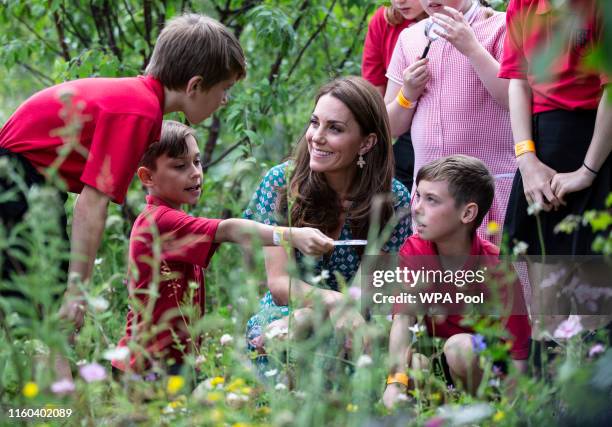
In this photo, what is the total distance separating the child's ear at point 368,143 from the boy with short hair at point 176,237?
25.1 inches

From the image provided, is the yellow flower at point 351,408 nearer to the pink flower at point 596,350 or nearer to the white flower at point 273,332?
the white flower at point 273,332

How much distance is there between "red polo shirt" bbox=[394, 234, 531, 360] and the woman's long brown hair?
8.4 inches

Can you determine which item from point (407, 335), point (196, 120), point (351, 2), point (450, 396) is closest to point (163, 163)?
point (196, 120)

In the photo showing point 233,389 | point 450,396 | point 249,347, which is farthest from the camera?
point 249,347

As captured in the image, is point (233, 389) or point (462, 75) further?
point (462, 75)

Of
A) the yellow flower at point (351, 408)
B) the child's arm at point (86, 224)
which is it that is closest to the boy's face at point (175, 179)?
the child's arm at point (86, 224)

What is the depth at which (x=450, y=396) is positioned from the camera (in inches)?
102

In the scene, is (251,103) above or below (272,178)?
above

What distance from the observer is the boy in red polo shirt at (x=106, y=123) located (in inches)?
110

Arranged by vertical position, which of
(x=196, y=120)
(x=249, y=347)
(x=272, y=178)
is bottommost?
(x=249, y=347)

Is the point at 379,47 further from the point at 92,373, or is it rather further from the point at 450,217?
the point at 92,373

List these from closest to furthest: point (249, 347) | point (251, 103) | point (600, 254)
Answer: point (600, 254) → point (249, 347) → point (251, 103)

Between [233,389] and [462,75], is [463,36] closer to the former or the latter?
[462,75]

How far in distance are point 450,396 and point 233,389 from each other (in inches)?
31.8
